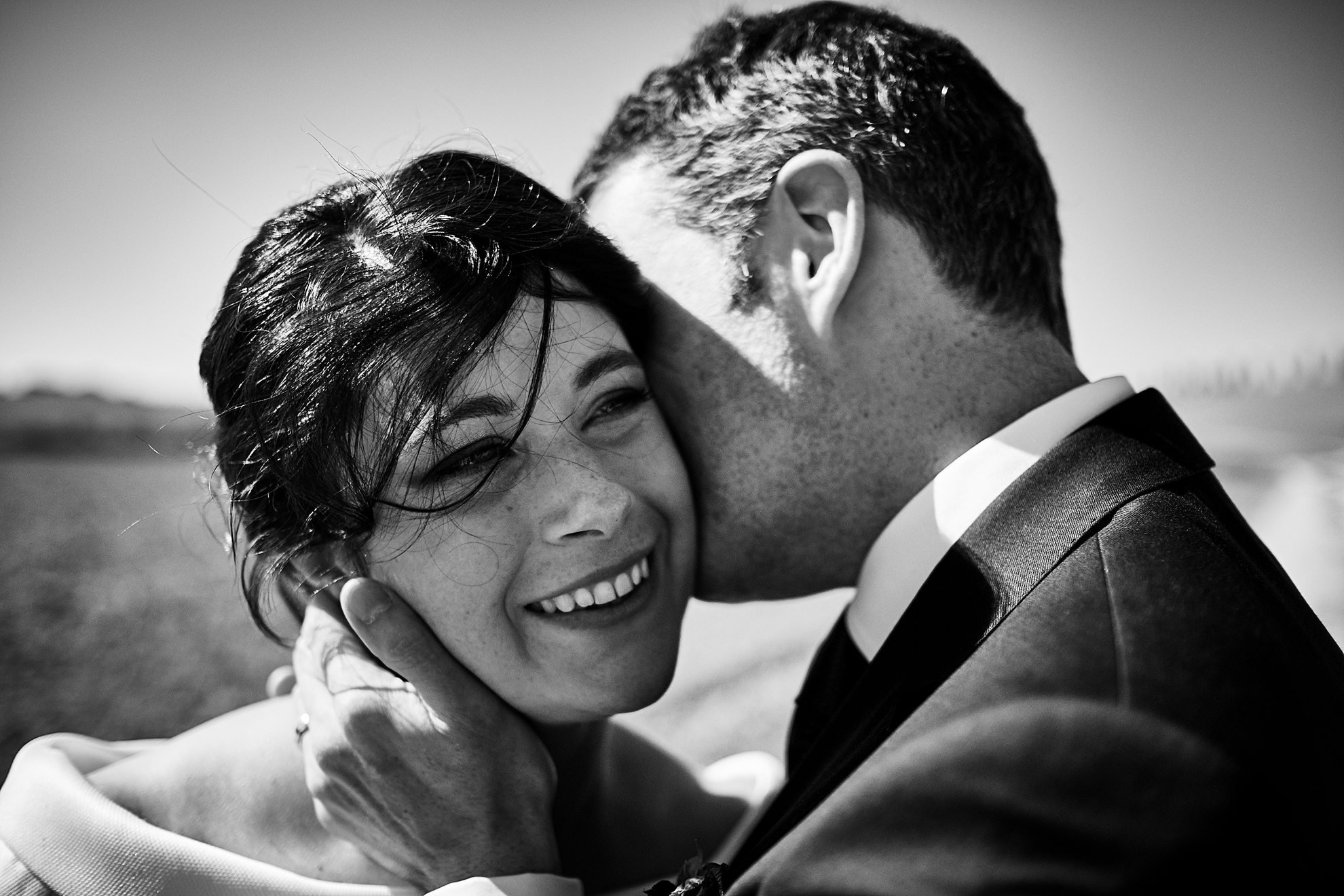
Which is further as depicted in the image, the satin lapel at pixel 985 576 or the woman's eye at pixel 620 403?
the woman's eye at pixel 620 403

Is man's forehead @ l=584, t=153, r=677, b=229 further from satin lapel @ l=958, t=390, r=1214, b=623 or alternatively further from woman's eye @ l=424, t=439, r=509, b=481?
satin lapel @ l=958, t=390, r=1214, b=623

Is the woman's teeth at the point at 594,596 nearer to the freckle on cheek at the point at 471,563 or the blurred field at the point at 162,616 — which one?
the freckle on cheek at the point at 471,563

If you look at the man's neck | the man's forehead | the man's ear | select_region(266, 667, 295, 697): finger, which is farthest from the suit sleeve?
select_region(266, 667, 295, 697): finger

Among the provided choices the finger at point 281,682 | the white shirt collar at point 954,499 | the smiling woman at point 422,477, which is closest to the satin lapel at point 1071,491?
the white shirt collar at point 954,499

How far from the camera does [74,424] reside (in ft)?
12.1

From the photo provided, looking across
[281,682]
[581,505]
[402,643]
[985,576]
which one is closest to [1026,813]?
[985,576]

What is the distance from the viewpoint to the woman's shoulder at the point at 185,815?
1.79 m

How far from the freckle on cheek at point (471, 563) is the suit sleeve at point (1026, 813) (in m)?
0.81

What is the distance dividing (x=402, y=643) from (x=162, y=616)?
2.17m

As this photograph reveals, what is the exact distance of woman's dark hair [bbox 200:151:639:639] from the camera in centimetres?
172

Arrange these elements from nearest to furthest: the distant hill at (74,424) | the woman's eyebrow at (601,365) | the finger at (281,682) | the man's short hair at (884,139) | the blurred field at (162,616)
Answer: the woman's eyebrow at (601,365), the man's short hair at (884,139), the finger at (281,682), the blurred field at (162,616), the distant hill at (74,424)

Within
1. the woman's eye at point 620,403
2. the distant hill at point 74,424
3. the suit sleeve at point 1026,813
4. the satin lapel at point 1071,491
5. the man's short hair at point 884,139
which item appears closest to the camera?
the suit sleeve at point 1026,813

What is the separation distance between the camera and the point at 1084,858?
43.1 inches

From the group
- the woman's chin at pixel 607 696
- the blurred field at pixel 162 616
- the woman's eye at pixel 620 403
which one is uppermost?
the woman's eye at pixel 620 403
